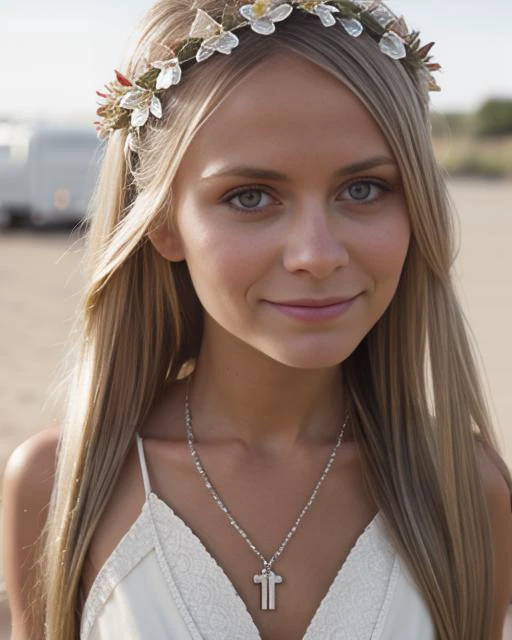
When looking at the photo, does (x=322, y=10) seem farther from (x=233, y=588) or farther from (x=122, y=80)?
(x=233, y=588)

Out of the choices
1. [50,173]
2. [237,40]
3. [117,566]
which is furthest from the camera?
[50,173]

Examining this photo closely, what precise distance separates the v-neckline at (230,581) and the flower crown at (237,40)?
2.34ft

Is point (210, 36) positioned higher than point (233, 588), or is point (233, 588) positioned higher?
point (210, 36)

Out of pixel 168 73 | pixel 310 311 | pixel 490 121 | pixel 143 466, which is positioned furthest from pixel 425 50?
pixel 490 121

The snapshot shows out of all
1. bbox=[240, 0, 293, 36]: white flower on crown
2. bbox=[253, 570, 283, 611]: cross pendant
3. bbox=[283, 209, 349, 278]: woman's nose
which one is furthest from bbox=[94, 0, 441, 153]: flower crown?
bbox=[253, 570, 283, 611]: cross pendant

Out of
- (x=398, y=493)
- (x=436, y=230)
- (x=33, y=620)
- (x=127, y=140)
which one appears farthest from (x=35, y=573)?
(x=436, y=230)

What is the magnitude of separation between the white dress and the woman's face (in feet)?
1.36

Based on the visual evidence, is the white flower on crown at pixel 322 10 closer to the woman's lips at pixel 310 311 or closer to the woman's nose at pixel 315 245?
the woman's nose at pixel 315 245

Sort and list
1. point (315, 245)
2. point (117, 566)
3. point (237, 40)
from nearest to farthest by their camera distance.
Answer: point (315, 245)
point (237, 40)
point (117, 566)

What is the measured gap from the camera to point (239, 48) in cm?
202

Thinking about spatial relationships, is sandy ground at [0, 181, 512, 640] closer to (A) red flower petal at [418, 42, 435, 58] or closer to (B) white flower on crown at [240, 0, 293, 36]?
(B) white flower on crown at [240, 0, 293, 36]

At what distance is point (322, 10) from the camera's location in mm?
2029

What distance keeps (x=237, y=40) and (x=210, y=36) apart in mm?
59

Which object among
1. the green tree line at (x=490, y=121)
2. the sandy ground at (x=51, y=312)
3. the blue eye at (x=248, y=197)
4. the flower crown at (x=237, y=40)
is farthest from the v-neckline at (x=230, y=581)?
the green tree line at (x=490, y=121)
